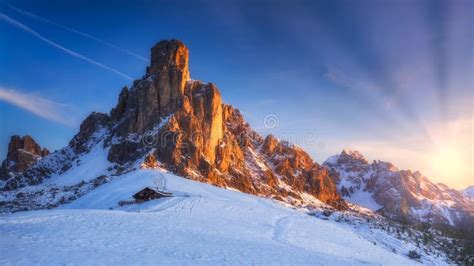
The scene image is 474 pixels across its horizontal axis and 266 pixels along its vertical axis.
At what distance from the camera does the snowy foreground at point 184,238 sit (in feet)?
61.7

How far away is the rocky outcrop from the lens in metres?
148

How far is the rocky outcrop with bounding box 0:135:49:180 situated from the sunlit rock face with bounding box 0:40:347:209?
28.3 metres

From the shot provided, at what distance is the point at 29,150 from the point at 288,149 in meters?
122

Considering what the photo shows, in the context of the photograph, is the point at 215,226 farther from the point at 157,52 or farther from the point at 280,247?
the point at 157,52

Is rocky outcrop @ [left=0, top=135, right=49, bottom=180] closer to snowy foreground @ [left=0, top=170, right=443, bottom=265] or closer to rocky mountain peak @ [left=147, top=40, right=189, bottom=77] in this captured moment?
rocky mountain peak @ [left=147, top=40, right=189, bottom=77]

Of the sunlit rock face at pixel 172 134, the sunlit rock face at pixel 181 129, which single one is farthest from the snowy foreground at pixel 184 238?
the sunlit rock face at pixel 181 129

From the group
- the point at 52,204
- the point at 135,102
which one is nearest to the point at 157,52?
the point at 135,102

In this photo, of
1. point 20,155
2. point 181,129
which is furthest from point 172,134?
point 20,155

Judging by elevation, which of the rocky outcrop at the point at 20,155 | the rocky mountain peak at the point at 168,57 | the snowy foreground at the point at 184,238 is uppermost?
the rocky mountain peak at the point at 168,57

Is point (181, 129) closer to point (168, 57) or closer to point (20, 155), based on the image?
point (168, 57)

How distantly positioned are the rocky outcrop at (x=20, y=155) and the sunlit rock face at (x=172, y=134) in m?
28.3

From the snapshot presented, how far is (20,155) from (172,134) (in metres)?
83.8

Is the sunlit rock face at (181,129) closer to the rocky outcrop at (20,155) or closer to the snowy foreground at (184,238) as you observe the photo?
Result: the rocky outcrop at (20,155)

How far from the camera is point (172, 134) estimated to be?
107 metres
